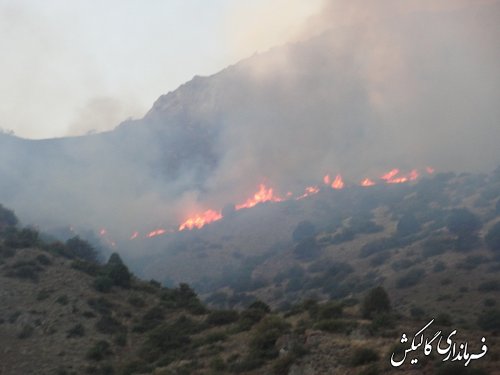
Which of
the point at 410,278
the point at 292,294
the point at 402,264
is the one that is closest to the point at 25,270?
the point at 292,294

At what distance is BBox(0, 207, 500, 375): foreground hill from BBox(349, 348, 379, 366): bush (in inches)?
1.8

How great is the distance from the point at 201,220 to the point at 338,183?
160 feet

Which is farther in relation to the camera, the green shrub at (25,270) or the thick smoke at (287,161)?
the thick smoke at (287,161)

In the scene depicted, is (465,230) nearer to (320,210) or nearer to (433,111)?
(320,210)

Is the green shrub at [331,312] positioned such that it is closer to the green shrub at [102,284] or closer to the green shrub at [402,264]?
the green shrub at [102,284]

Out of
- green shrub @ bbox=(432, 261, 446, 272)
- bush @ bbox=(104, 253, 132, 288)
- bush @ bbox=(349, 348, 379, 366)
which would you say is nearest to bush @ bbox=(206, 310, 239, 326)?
bush @ bbox=(104, 253, 132, 288)

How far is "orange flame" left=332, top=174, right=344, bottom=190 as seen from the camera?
551ft

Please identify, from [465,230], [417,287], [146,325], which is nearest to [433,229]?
[465,230]

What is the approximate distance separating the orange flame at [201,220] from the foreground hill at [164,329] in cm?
9512

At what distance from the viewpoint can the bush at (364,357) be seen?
904 inches

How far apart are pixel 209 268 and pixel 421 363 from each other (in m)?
108

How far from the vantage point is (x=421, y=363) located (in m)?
20.6

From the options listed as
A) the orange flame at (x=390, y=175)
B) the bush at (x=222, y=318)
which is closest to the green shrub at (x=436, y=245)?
the bush at (x=222, y=318)

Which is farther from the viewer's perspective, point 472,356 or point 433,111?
point 433,111
